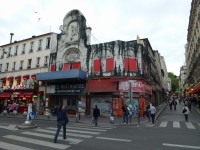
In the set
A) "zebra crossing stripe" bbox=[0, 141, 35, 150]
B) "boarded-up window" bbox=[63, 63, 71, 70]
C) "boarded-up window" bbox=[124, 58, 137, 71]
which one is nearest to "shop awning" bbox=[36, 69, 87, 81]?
"boarded-up window" bbox=[63, 63, 71, 70]

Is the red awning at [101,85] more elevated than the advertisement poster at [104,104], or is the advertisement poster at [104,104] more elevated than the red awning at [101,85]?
the red awning at [101,85]

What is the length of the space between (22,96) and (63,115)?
2465cm

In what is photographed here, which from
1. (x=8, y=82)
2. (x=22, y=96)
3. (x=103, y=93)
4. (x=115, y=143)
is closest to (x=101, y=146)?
(x=115, y=143)

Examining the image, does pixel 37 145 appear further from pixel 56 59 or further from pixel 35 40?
pixel 35 40

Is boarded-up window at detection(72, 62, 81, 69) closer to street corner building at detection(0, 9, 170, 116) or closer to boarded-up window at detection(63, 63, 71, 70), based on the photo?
street corner building at detection(0, 9, 170, 116)

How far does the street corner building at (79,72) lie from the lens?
2484 centimetres

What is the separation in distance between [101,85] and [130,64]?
4.48 meters

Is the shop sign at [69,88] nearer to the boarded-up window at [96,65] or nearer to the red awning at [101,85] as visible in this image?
the red awning at [101,85]

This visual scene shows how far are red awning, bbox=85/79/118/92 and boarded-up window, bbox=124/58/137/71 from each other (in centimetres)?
243

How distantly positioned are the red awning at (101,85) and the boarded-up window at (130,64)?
243 cm

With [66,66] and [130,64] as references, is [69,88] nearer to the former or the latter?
[66,66]

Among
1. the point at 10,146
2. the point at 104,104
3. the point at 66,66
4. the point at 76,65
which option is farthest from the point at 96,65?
the point at 10,146

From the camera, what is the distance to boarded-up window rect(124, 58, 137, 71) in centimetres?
2523

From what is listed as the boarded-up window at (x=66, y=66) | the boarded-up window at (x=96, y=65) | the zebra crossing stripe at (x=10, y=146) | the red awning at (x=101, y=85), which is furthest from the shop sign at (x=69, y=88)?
the zebra crossing stripe at (x=10, y=146)
